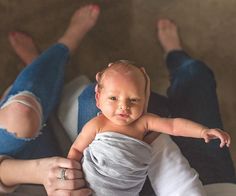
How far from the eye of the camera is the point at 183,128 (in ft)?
2.73

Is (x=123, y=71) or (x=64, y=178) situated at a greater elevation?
(x=123, y=71)

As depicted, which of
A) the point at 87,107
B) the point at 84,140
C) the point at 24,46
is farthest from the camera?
the point at 24,46

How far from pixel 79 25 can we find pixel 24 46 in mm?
158

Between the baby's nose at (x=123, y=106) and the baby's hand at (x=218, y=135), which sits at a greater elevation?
the baby's nose at (x=123, y=106)

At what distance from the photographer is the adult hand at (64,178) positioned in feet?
2.70

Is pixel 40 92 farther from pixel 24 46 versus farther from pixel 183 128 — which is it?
pixel 183 128

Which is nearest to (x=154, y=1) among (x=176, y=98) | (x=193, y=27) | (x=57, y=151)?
(x=193, y=27)

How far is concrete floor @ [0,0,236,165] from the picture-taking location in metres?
1.27

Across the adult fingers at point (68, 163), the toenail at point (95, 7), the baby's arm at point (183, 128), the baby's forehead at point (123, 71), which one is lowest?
the adult fingers at point (68, 163)

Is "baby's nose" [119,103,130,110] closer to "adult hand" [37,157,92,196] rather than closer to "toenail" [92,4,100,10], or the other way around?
"adult hand" [37,157,92,196]

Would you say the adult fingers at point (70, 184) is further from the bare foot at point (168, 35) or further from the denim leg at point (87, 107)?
the bare foot at point (168, 35)

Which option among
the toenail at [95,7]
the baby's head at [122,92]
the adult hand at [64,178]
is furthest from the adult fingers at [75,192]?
the toenail at [95,7]

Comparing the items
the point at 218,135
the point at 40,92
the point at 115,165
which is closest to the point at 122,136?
the point at 115,165

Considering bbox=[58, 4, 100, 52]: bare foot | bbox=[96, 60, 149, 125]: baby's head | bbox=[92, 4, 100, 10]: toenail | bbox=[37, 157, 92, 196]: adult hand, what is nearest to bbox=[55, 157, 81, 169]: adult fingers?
bbox=[37, 157, 92, 196]: adult hand
